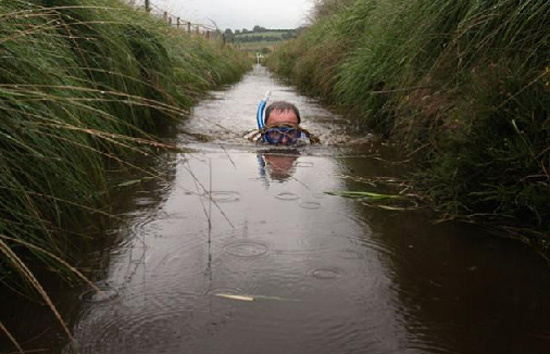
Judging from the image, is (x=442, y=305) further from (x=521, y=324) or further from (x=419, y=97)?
(x=419, y=97)

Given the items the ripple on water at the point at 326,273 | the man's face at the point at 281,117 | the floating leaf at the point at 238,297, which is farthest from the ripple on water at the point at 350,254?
the man's face at the point at 281,117

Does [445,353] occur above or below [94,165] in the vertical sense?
below

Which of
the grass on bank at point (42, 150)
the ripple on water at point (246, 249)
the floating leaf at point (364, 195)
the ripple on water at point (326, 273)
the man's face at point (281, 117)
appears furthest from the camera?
the man's face at point (281, 117)

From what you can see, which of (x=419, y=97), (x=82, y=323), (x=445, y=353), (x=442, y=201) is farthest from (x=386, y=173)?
(x=82, y=323)

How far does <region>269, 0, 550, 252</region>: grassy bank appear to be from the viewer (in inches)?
107

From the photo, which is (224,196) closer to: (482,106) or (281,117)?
(482,106)

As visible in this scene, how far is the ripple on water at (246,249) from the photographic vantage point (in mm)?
2550

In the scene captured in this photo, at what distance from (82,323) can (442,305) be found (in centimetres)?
133

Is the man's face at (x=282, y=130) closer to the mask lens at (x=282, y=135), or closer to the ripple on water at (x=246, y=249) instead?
the mask lens at (x=282, y=135)

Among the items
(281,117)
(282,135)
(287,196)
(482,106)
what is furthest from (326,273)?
(281,117)

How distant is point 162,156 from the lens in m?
4.68

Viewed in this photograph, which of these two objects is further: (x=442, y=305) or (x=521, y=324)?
(x=442, y=305)

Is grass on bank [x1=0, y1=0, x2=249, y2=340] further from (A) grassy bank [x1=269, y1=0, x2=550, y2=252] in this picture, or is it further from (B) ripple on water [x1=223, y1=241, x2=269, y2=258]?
(A) grassy bank [x1=269, y1=0, x2=550, y2=252]

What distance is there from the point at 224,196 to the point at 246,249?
939mm
